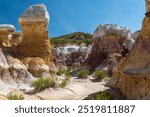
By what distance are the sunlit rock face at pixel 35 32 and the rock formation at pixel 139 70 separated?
17.9 ft

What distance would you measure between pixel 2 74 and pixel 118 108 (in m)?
8.51

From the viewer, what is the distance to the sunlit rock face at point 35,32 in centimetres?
1775

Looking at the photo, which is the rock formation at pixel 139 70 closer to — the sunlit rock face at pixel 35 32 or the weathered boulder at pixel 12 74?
the weathered boulder at pixel 12 74

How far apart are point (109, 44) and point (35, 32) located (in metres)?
9.88

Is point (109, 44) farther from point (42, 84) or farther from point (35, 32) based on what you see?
point (42, 84)

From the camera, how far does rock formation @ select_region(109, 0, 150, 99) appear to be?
1142 cm

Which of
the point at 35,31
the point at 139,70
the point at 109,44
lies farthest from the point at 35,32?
the point at 109,44

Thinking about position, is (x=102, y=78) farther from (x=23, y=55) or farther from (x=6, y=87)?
(x=6, y=87)

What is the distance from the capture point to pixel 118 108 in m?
7.24

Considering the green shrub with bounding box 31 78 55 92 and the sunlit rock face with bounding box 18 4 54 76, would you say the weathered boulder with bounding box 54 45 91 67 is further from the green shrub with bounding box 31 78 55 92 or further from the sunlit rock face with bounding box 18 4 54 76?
the green shrub with bounding box 31 78 55 92

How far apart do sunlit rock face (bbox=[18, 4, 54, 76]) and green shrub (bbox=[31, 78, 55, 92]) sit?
263 centimetres

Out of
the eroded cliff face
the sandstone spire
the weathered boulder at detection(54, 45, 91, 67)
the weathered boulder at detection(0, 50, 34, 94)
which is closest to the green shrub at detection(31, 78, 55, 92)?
the weathered boulder at detection(0, 50, 34, 94)

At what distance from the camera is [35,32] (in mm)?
18047

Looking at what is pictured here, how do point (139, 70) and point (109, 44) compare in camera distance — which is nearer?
point (139, 70)
